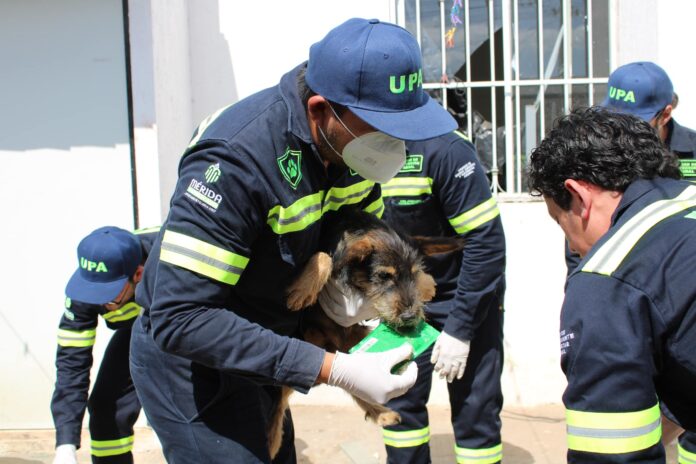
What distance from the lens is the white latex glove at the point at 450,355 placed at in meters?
3.52

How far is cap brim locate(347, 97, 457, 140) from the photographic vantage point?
75.6 inches

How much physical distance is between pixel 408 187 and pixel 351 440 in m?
2.11

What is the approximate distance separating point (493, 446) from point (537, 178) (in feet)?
6.85

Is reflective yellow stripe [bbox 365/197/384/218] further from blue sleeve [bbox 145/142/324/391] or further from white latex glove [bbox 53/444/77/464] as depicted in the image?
white latex glove [bbox 53/444/77/464]

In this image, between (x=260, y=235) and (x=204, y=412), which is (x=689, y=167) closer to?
(x=260, y=235)

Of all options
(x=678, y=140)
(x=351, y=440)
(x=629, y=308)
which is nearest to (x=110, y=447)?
(x=351, y=440)

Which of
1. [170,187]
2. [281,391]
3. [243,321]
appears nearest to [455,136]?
[281,391]

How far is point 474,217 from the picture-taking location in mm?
3512

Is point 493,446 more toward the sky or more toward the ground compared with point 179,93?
more toward the ground

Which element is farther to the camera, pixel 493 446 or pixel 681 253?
pixel 493 446

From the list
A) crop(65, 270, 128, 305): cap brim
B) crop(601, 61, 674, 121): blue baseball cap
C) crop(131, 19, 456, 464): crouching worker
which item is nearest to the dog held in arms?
crop(131, 19, 456, 464): crouching worker

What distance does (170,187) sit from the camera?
509 centimetres

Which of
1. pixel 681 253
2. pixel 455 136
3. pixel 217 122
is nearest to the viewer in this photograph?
pixel 681 253

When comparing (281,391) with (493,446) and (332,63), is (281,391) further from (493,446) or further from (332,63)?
(493,446)
